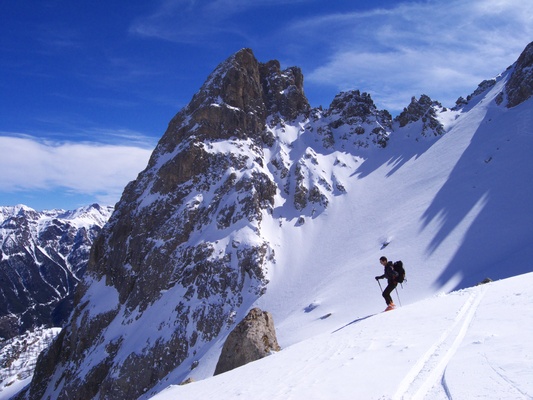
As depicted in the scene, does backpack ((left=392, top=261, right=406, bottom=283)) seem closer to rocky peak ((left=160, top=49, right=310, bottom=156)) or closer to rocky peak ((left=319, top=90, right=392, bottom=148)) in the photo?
rocky peak ((left=160, top=49, right=310, bottom=156))

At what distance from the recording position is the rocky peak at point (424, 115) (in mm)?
81438

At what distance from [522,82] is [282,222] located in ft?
169

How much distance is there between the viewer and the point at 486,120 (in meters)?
69.2

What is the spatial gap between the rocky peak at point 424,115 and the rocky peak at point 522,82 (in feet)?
47.0

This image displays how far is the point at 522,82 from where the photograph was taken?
66000mm

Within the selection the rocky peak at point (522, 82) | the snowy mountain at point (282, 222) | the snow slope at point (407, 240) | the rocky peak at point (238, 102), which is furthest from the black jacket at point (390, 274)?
the rocky peak at point (238, 102)

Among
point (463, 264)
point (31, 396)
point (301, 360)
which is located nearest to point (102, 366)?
point (31, 396)

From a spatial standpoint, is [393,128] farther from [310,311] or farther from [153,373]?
[153,373]

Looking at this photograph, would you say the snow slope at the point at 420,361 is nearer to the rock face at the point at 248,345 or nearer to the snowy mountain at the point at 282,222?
the rock face at the point at 248,345

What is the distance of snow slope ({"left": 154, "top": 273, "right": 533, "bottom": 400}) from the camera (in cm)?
580

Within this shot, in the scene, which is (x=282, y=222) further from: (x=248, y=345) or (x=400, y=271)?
(x=400, y=271)

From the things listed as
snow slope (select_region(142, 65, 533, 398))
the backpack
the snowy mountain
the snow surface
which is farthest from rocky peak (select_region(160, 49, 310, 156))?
the snow surface

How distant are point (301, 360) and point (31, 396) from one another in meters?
91.0

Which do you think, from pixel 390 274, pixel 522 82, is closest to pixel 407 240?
pixel 390 274
